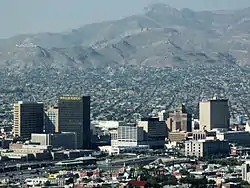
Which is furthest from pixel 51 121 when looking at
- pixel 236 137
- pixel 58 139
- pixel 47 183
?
pixel 47 183

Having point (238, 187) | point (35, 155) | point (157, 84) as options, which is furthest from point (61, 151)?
point (157, 84)

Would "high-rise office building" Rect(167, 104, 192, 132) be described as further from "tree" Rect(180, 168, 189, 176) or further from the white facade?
"tree" Rect(180, 168, 189, 176)

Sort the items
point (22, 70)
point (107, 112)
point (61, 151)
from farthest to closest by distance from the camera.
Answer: point (22, 70), point (107, 112), point (61, 151)

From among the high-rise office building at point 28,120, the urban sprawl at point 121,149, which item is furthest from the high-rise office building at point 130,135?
the high-rise office building at point 28,120

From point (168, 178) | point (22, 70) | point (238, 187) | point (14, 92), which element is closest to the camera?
point (238, 187)

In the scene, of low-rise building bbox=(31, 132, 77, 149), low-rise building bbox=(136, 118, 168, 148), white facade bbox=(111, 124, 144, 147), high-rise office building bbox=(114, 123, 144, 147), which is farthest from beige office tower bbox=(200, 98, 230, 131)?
low-rise building bbox=(31, 132, 77, 149)

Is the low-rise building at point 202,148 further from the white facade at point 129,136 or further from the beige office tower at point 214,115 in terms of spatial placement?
the beige office tower at point 214,115

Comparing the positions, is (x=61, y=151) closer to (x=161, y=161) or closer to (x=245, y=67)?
(x=161, y=161)
